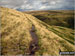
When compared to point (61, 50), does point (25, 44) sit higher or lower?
higher

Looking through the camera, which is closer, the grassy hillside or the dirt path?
the dirt path

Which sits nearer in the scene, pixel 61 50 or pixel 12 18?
pixel 61 50

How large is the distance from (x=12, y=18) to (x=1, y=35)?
5127mm

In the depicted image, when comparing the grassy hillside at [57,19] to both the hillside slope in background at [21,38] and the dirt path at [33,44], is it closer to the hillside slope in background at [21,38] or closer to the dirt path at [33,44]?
the hillside slope in background at [21,38]

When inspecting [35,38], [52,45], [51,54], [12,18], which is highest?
[12,18]

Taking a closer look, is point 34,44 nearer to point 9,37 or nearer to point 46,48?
point 46,48

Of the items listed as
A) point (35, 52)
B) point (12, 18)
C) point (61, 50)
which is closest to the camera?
point (35, 52)

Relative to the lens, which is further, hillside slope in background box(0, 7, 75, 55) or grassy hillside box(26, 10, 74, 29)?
grassy hillside box(26, 10, 74, 29)

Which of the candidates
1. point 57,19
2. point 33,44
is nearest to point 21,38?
point 33,44

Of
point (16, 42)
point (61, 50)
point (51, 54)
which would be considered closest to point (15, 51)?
point (16, 42)

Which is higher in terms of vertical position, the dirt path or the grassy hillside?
the grassy hillside

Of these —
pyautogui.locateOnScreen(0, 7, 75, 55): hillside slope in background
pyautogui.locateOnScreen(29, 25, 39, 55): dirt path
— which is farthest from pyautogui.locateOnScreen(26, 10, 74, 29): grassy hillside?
pyautogui.locateOnScreen(29, 25, 39, 55): dirt path

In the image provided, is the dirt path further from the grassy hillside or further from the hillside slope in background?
the grassy hillside

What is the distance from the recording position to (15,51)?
21922 mm
